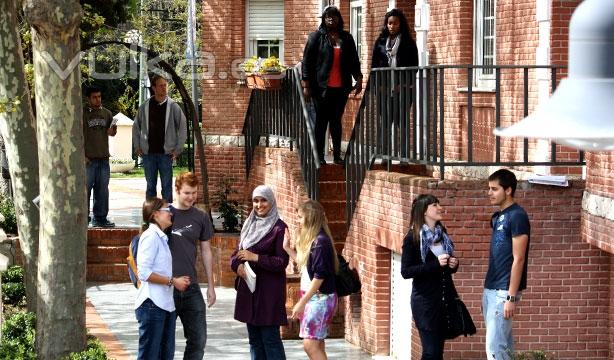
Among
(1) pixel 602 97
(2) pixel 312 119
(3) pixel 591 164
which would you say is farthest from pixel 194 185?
(1) pixel 602 97

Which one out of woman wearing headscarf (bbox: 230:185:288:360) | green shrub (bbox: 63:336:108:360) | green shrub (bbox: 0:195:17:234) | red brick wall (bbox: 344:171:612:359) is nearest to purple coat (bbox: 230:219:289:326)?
woman wearing headscarf (bbox: 230:185:288:360)

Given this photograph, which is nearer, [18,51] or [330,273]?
[330,273]

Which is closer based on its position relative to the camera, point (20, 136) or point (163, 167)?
point (20, 136)

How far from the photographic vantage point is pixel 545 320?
1174cm

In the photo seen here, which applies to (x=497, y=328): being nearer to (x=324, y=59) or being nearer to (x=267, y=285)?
(x=267, y=285)

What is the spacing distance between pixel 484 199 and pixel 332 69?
4.13 meters

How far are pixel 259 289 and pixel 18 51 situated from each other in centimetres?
437

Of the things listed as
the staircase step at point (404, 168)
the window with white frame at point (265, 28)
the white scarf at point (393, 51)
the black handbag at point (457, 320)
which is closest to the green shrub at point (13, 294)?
the staircase step at point (404, 168)

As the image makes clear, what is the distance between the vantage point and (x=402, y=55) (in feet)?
48.5

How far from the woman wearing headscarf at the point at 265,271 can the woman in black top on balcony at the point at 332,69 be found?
4.87 meters

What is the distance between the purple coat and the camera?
1046 cm

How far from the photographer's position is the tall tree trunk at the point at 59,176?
10.7 metres

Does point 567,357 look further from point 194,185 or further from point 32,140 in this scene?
point 32,140

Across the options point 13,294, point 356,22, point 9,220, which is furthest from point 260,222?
point 356,22
